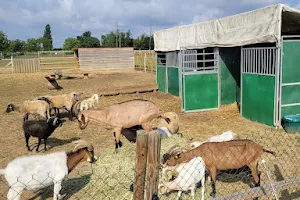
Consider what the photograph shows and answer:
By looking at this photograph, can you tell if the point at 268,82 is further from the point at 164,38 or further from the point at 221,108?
the point at 164,38

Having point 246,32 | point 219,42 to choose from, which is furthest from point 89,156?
point 219,42

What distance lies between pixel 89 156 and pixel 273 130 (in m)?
5.47

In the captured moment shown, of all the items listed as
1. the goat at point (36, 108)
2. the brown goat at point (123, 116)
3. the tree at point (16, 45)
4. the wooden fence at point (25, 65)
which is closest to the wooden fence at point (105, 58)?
the wooden fence at point (25, 65)

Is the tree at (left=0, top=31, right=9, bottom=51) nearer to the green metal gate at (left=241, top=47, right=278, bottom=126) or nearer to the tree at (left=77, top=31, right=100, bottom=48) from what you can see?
the tree at (left=77, top=31, right=100, bottom=48)

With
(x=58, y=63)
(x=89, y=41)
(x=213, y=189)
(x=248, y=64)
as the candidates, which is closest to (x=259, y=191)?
(x=213, y=189)

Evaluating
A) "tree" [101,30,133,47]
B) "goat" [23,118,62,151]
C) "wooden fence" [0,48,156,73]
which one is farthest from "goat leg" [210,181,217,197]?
"tree" [101,30,133,47]

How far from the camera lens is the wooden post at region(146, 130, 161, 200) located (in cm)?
267

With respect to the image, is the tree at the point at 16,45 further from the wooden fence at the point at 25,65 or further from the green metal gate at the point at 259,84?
the green metal gate at the point at 259,84

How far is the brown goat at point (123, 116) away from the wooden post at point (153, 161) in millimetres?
3515

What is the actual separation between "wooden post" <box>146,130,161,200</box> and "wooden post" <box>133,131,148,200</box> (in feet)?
0.13

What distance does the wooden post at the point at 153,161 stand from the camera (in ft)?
8.77

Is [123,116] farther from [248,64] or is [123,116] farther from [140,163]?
[248,64]

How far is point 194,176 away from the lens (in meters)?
4.07

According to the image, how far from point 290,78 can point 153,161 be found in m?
6.76
